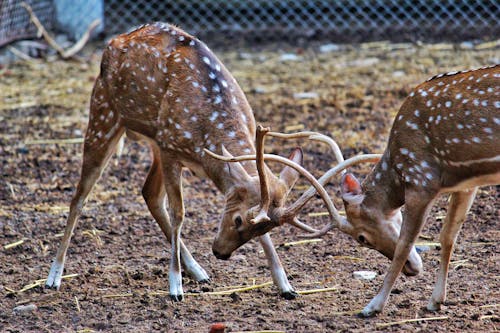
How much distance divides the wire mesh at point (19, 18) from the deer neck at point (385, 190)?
22.7 feet

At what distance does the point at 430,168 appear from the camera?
5133mm

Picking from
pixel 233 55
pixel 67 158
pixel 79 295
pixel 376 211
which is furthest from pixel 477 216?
pixel 233 55

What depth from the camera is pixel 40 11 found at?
12.2m

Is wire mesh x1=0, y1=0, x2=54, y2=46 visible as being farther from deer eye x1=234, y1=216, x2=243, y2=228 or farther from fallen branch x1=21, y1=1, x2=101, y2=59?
deer eye x1=234, y1=216, x2=243, y2=228

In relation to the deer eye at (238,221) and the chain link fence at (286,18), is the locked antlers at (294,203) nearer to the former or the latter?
the deer eye at (238,221)

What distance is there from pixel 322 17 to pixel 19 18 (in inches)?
155

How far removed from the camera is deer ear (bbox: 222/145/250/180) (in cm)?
547

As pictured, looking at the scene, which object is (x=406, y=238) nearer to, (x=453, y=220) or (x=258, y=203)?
(x=453, y=220)

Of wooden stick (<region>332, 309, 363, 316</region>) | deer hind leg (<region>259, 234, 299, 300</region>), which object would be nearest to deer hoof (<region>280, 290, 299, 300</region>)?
deer hind leg (<region>259, 234, 299, 300</region>)

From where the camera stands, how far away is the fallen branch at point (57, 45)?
450 inches

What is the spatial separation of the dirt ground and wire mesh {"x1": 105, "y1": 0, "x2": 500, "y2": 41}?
144cm

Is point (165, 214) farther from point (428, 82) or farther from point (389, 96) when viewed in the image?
point (389, 96)

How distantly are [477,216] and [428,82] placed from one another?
177 cm

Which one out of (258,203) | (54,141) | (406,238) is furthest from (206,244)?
(54,141)
